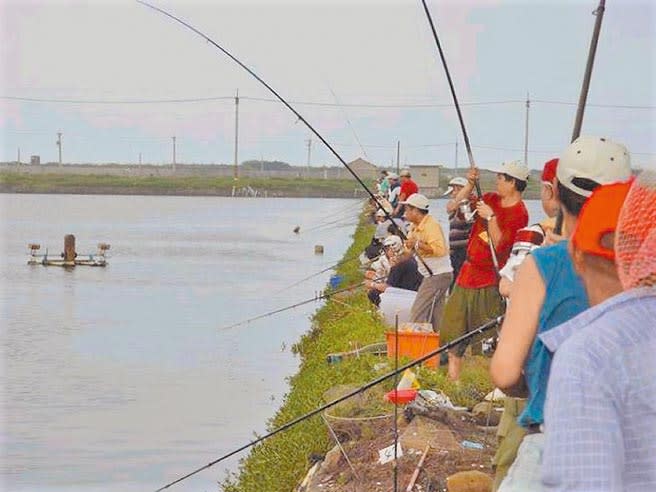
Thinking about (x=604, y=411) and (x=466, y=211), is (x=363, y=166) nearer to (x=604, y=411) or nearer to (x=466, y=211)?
(x=466, y=211)

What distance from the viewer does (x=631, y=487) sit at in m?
2.14

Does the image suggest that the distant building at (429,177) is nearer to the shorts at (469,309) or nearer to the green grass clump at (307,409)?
the green grass clump at (307,409)

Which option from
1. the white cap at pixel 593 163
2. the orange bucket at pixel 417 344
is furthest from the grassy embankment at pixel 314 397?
the white cap at pixel 593 163

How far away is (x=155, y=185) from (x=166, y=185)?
109 cm

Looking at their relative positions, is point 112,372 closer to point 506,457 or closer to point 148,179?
point 506,457

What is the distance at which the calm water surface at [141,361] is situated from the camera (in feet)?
35.8

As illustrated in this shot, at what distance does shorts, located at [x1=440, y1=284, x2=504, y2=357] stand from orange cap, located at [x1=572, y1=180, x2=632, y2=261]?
17.9 ft

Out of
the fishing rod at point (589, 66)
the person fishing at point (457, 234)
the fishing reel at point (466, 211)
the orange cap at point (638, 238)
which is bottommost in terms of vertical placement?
the person fishing at point (457, 234)

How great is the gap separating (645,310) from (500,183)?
506cm

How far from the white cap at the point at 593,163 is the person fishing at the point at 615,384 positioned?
3.40 ft

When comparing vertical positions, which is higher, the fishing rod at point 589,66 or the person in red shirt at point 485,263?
the fishing rod at point 589,66

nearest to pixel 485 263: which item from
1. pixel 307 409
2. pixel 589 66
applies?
pixel 307 409

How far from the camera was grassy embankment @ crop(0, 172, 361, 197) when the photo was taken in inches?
4058

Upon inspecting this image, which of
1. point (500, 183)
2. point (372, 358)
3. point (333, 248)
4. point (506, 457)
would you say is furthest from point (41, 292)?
point (506, 457)
